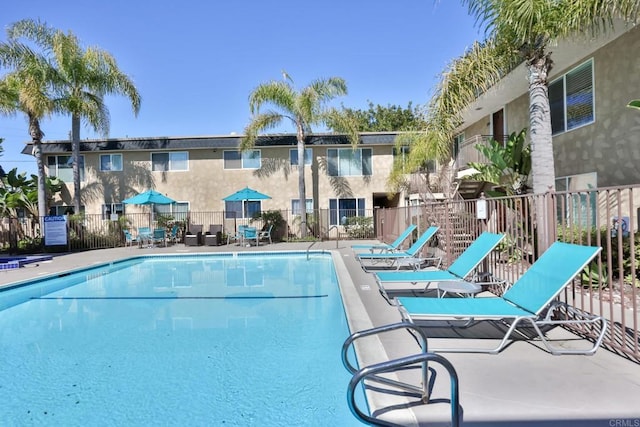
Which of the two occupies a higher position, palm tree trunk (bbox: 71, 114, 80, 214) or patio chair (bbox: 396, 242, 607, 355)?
palm tree trunk (bbox: 71, 114, 80, 214)

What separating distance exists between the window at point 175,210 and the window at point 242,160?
3.24 meters

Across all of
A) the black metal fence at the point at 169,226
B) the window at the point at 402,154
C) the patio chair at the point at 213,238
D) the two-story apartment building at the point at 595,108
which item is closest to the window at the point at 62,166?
the black metal fence at the point at 169,226

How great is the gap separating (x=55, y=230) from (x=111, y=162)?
626 centimetres

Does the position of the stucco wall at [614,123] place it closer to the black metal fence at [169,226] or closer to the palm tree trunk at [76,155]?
the black metal fence at [169,226]

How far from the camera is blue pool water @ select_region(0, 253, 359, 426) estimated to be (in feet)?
11.9

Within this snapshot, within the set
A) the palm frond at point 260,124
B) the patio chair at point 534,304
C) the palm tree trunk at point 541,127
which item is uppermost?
the palm frond at point 260,124

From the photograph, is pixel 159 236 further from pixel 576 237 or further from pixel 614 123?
pixel 614 123

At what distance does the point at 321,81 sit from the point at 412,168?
6309 millimetres

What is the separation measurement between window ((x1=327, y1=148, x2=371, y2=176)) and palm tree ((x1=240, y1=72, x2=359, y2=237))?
207 centimetres

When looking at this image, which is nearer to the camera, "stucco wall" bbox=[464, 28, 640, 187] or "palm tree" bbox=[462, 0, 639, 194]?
"palm tree" bbox=[462, 0, 639, 194]

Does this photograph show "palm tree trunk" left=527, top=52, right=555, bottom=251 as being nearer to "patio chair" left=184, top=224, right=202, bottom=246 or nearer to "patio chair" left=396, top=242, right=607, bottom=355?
"patio chair" left=396, top=242, right=607, bottom=355

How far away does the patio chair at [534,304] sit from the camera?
378 centimetres

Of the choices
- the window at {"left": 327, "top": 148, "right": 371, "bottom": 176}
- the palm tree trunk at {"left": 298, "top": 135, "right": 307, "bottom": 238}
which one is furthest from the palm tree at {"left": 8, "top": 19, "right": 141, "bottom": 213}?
the window at {"left": 327, "top": 148, "right": 371, "bottom": 176}

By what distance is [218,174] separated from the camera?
21547 millimetres
